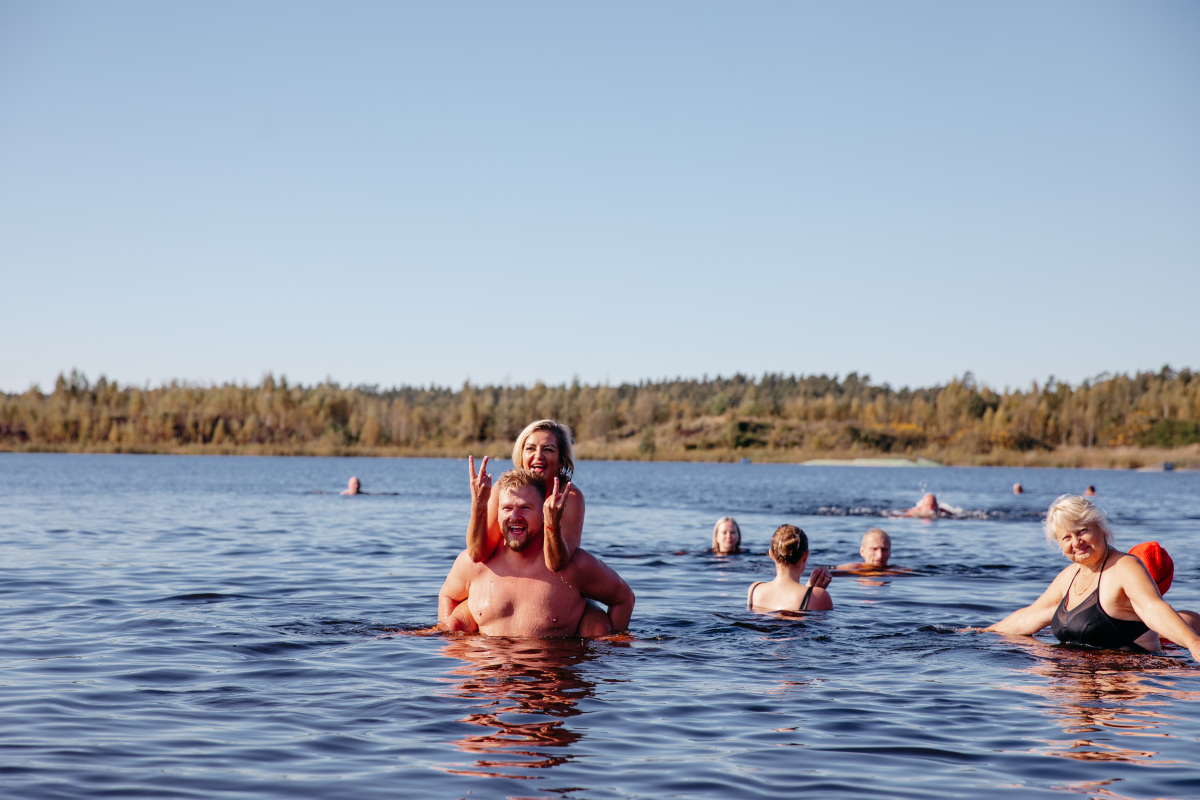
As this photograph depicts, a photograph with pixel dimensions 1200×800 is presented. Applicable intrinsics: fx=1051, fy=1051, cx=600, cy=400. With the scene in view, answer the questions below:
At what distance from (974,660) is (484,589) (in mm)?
4224

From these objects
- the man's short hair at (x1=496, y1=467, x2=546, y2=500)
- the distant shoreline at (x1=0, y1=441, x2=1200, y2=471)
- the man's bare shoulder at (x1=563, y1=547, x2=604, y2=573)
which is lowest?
the distant shoreline at (x1=0, y1=441, x2=1200, y2=471)

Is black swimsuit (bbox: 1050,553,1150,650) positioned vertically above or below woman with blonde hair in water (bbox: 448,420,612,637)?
A: below

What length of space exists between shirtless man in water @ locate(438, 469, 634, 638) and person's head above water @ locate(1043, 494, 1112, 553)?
11.5ft

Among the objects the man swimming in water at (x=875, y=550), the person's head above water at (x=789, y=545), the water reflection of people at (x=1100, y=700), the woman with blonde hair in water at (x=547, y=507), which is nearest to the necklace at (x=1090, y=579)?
the water reflection of people at (x=1100, y=700)

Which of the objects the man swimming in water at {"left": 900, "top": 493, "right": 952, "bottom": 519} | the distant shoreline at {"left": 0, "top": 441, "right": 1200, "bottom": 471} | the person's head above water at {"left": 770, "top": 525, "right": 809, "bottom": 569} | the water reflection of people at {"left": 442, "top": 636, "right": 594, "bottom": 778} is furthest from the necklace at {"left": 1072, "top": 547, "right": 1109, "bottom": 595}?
the distant shoreline at {"left": 0, "top": 441, "right": 1200, "bottom": 471}

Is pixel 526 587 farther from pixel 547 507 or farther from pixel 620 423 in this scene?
pixel 620 423

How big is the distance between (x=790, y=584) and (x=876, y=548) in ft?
13.5

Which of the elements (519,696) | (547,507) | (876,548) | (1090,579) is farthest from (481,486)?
(876,548)

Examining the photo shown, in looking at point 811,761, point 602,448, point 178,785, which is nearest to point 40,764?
point 178,785

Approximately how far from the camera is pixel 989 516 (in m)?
30.9

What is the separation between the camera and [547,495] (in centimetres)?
859

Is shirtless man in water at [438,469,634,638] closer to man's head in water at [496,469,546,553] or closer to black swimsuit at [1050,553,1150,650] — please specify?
man's head in water at [496,469,546,553]

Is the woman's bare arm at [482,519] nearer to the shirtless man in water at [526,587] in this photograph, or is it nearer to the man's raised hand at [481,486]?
the man's raised hand at [481,486]

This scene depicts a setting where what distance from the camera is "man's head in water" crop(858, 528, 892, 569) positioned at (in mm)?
14703
